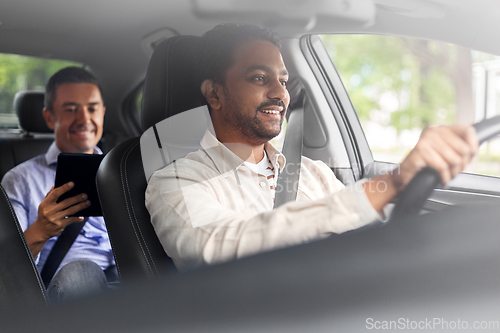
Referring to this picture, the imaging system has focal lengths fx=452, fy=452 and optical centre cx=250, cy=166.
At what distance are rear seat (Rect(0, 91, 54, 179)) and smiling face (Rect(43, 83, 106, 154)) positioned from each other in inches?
17.3

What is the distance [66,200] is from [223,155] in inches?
31.7

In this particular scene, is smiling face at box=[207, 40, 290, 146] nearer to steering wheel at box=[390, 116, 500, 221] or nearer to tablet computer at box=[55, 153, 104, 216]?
steering wheel at box=[390, 116, 500, 221]

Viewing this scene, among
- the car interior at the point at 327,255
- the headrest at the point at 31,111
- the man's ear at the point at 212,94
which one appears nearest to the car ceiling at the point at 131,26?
the car interior at the point at 327,255

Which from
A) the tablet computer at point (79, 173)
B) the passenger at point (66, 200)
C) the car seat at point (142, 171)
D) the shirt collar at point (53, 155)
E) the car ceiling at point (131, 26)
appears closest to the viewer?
the car ceiling at point (131, 26)

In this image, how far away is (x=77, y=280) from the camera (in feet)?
4.00

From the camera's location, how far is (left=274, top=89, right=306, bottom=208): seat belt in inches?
32.9

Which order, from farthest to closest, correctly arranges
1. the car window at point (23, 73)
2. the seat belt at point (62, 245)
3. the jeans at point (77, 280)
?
the car window at point (23, 73), the seat belt at point (62, 245), the jeans at point (77, 280)

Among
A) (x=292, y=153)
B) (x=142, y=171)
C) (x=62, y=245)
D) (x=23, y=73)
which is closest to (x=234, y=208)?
(x=292, y=153)

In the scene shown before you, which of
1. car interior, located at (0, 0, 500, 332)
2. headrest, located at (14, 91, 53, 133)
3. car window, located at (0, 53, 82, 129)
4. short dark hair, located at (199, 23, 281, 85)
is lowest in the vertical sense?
car interior, located at (0, 0, 500, 332)

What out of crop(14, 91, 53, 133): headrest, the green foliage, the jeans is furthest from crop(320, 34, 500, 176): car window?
crop(14, 91, 53, 133): headrest

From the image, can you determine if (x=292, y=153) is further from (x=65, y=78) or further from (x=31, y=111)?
(x=31, y=111)

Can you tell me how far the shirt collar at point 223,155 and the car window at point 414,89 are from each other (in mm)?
178

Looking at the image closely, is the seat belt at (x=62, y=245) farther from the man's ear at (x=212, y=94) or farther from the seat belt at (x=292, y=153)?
the seat belt at (x=292, y=153)

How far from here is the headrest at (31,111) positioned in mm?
2346
